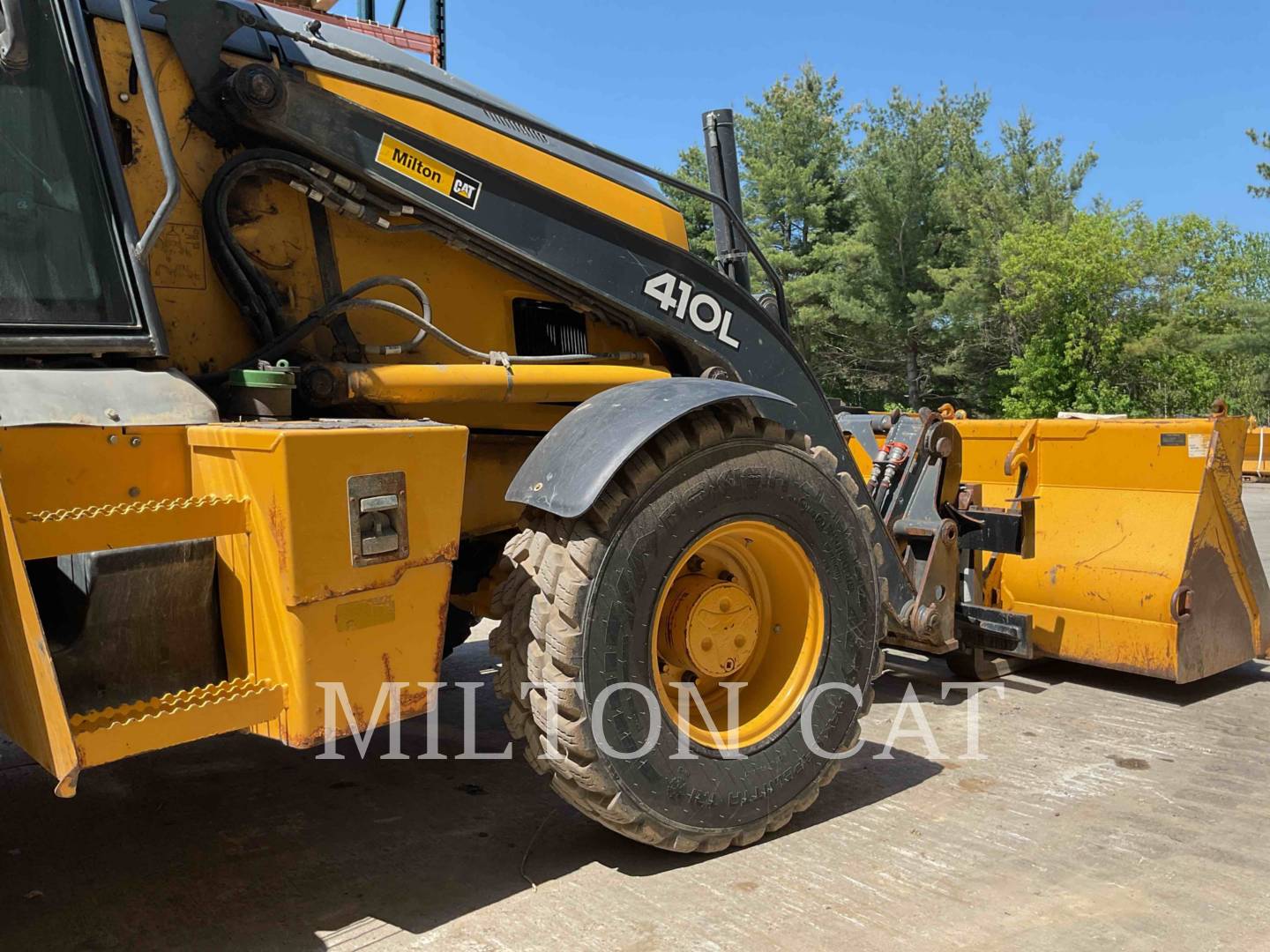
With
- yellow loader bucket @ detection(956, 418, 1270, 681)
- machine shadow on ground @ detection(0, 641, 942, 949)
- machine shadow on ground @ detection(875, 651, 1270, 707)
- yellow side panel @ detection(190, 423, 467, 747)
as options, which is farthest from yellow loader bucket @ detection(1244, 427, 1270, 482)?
yellow side panel @ detection(190, 423, 467, 747)

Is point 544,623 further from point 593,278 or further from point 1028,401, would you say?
point 1028,401

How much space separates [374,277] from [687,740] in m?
1.69

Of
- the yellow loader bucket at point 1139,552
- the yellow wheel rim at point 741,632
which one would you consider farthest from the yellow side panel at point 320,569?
the yellow loader bucket at point 1139,552

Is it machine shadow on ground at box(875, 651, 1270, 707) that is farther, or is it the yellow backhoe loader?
machine shadow on ground at box(875, 651, 1270, 707)

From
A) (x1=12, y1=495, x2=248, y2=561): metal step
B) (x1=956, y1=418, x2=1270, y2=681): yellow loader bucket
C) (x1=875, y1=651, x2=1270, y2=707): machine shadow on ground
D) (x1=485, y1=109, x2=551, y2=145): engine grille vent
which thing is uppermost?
(x1=485, y1=109, x2=551, y2=145): engine grille vent

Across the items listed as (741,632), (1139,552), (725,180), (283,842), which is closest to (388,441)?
(741,632)

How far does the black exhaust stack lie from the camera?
4.51 m

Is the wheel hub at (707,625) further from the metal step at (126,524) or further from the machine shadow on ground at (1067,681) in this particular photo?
the machine shadow on ground at (1067,681)

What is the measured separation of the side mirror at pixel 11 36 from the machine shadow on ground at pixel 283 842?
214 cm

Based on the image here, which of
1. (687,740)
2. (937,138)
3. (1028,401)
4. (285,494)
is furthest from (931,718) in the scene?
(937,138)

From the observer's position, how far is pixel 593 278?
369 cm

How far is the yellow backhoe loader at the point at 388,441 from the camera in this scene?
246cm

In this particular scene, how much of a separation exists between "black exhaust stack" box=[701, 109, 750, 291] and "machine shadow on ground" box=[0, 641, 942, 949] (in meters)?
2.11

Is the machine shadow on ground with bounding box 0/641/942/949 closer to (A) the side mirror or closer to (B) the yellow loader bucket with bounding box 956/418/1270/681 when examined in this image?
(B) the yellow loader bucket with bounding box 956/418/1270/681
